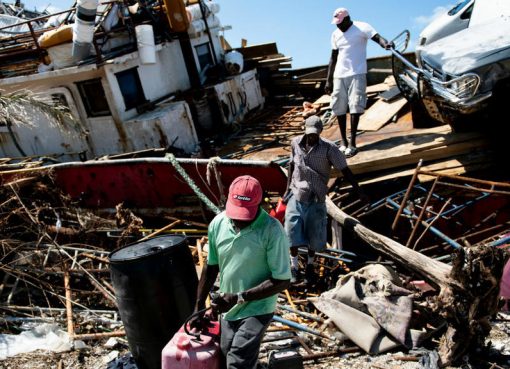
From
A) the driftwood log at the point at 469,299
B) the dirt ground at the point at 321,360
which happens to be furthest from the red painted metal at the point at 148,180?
the driftwood log at the point at 469,299

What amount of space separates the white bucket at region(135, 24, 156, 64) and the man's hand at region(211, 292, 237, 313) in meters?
9.93

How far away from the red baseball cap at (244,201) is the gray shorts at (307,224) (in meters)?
2.42

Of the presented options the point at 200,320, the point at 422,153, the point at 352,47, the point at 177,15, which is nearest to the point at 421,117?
the point at 422,153

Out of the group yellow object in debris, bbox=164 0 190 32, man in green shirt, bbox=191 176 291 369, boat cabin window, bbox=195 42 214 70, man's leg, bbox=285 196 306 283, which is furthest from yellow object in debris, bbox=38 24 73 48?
man in green shirt, bbox=191 176 291 369

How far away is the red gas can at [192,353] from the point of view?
328 centimetres

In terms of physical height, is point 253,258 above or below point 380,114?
above

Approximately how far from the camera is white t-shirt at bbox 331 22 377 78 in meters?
7.08

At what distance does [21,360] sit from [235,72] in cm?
1174

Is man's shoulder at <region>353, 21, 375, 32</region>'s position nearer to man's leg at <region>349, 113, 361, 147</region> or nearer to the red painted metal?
man's leg at <region>349, 113, 361, 147</region>

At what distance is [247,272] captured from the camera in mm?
3289

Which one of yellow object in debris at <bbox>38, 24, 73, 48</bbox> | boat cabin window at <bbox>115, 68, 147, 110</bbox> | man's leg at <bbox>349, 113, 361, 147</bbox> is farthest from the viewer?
boat cabin window at <bbox>115, 68, 147, 110</bbox>

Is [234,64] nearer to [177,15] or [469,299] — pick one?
[177,15]

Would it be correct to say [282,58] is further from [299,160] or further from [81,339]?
[81,339]

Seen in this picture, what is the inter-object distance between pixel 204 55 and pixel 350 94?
913 cm
